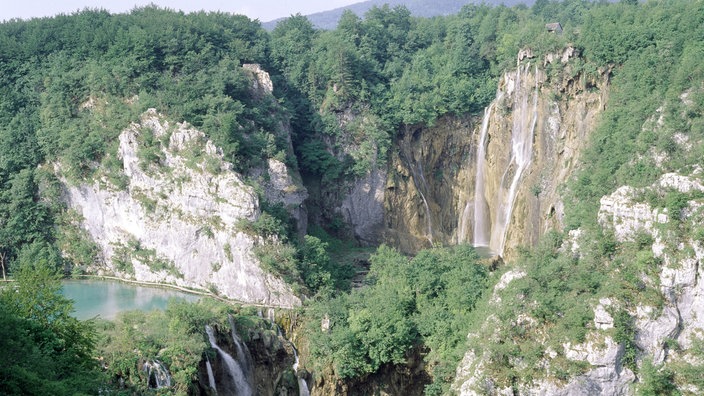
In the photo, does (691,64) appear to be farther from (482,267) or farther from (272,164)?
(272,164)

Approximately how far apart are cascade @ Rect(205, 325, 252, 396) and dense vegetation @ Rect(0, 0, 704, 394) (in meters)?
0.78

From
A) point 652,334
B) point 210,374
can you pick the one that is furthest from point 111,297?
point 652,334

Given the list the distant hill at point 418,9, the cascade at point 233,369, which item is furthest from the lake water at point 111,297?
the distant hill at point 418,9

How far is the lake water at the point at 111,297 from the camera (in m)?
35.1

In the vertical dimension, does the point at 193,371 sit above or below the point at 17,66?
below

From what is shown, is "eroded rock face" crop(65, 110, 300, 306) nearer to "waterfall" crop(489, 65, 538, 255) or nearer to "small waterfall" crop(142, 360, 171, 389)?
"small waterfall" crop(142, 360, 171, 389)

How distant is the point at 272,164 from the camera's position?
40719 millimetres

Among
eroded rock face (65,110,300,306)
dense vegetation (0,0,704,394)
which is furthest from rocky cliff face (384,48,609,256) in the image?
eroded rock face (65,110,300,306)

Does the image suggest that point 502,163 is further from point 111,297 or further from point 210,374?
point 210,374

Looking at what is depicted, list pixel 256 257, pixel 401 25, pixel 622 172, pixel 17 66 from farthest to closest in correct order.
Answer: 1. pixel 401 25
2. pixel 17 66
3. pixel 256 257
4. pixel 622 172

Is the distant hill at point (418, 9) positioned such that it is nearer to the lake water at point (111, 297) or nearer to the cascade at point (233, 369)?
the lake water at point (111, 297)

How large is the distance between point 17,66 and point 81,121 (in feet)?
19.5

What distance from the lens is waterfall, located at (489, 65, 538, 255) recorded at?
1670 inches

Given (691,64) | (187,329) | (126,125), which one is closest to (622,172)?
(691,64)
